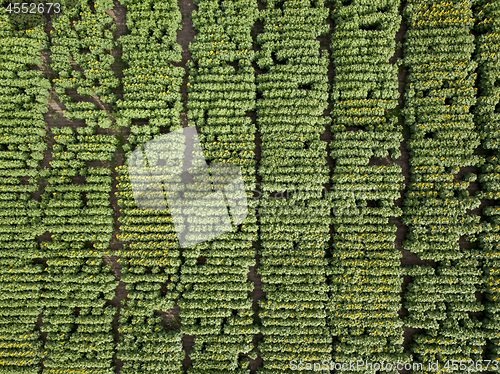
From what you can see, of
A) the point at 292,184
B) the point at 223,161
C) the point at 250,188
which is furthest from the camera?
the point at 223,161

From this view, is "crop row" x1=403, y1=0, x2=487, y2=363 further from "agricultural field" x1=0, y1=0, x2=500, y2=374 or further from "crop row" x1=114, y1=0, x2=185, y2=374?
"crop row" x1=114, y1=0, x2=185, y2=374

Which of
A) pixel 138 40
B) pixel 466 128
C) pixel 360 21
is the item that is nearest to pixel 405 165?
pixel 466 128

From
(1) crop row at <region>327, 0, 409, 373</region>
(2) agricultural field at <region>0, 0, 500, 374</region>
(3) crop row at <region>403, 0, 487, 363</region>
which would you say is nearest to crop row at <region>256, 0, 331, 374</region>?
(2) agricultural field at <region>0, 0, 500, 374</region>

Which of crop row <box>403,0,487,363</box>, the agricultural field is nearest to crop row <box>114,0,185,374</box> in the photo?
the agricultural field

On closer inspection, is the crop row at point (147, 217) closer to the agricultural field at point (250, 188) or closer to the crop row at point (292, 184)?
the agricultural field at point (250, 188)

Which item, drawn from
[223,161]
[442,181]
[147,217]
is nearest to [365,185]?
Result: [442,181]

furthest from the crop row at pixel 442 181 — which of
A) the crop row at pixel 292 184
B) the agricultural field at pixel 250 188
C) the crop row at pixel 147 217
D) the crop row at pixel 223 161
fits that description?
the crop row at pixel 147 217

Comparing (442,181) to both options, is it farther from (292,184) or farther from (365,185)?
(292,184)

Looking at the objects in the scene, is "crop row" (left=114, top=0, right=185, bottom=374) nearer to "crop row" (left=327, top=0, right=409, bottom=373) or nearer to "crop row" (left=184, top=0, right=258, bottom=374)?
"crop row" (left=184, top=0, right=258, bottom=374)
